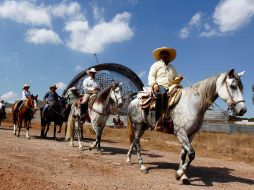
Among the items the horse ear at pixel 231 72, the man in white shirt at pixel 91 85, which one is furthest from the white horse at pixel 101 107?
the horse ear at pixel 231 72

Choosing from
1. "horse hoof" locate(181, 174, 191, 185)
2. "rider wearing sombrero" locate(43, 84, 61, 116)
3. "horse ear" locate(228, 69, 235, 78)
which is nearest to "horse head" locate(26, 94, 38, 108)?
"rider wearing sombrero" locate(43, 84, 61, 116)

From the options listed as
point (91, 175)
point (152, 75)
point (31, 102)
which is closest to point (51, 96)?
point (31, 102)

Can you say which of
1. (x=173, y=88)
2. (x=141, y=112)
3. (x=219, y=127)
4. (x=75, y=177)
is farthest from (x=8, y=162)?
(x=219, y=127)

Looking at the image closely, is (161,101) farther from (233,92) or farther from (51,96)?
(51,96)

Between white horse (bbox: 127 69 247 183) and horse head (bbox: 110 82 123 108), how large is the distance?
3763 millimetres

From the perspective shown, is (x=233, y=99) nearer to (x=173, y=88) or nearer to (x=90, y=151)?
(x=173, y=88)

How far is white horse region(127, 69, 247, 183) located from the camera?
346 inches

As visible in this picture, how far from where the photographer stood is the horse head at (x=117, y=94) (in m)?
13.2

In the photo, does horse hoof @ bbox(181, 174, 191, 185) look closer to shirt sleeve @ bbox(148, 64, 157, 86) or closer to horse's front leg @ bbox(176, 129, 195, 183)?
horse's front leg @ bbox(176, 129, 195, 183)

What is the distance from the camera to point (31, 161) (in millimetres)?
9953

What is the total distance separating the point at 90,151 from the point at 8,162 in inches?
195

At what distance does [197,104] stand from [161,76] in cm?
168

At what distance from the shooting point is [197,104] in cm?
934

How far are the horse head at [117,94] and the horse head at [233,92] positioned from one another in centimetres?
484
